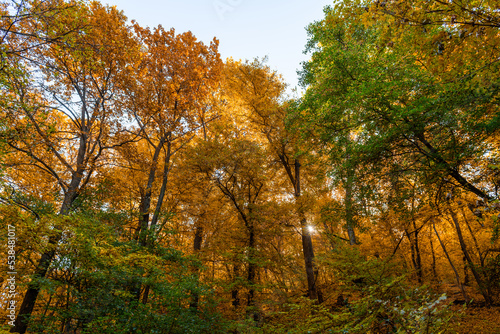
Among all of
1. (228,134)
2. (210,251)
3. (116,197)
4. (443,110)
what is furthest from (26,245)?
(443,110)

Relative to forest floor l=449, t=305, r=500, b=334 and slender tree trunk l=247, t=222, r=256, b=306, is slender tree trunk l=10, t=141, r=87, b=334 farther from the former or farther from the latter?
forest floor l=449, t=305, r=500, b=334

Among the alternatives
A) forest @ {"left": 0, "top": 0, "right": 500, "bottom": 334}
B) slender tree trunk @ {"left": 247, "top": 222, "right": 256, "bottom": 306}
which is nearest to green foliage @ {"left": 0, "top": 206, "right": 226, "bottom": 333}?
forest @ {"left": 0, "top": 0, "right": 500, "bottom": 334}

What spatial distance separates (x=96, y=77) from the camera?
7.51 metres

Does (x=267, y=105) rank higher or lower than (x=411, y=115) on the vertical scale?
higher

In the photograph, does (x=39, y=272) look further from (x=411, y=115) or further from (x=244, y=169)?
(x=411, y=115)

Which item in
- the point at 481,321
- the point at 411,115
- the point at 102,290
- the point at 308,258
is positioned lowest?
the point at 481,321

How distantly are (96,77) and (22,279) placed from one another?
6.05m

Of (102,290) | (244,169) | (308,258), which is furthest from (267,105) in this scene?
(102,290)

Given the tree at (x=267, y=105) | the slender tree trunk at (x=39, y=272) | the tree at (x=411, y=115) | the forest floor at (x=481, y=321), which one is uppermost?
the tree at (x=267, y=105)

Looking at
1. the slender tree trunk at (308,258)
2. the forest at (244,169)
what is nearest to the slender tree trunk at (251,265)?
the forest at (244,169)

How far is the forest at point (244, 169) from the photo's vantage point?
136 inches

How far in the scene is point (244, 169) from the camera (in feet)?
27.7

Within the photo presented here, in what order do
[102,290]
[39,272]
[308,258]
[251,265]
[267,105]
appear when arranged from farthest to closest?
[267,105] → [308,258] → [251,265] → [39,272] → [102,290]

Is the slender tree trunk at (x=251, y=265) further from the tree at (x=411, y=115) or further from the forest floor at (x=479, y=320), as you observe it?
the forest floor at (x=479, y=320)
